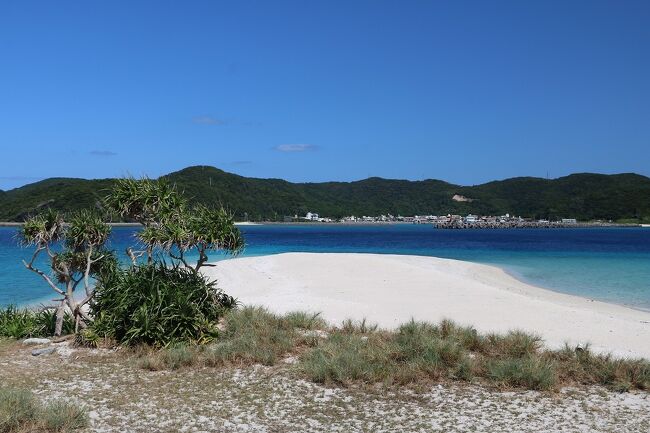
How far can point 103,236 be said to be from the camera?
12.1 m

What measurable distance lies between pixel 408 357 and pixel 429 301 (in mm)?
8720

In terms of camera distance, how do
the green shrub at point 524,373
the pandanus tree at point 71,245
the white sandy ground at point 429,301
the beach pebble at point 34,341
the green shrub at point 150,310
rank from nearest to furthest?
the green shrub at point 524,373 → the green shrub at point 150,310 → the beach pebble at point 34,341 → the pandanus tree at point 71,245 → the white sandy ground at point 429,301

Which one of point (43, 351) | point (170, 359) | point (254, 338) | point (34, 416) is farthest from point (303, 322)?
point (34, 416)

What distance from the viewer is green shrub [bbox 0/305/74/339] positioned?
1198 cm

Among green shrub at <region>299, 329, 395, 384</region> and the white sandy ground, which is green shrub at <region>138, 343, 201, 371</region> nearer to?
green shrub at <region>299, 329, 395, 384</region>

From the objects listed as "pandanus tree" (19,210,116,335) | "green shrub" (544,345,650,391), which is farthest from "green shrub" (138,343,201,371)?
"green shrub" (544,345,650,391)

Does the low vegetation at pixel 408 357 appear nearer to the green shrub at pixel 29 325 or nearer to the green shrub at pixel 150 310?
the green shrub at pixel 150 310

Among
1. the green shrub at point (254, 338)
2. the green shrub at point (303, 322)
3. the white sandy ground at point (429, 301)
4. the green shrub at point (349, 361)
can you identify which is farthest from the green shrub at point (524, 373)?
the green shrub at point (303, 322)

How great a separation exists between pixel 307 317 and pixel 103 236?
473cm

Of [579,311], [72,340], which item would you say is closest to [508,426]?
[72,340]

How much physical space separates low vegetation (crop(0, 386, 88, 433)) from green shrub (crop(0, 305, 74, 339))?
19.3ft

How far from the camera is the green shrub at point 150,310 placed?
398 inches

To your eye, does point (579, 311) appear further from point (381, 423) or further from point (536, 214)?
point (536, 214)

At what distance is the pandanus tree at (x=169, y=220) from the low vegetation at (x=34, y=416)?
4.78 metres
